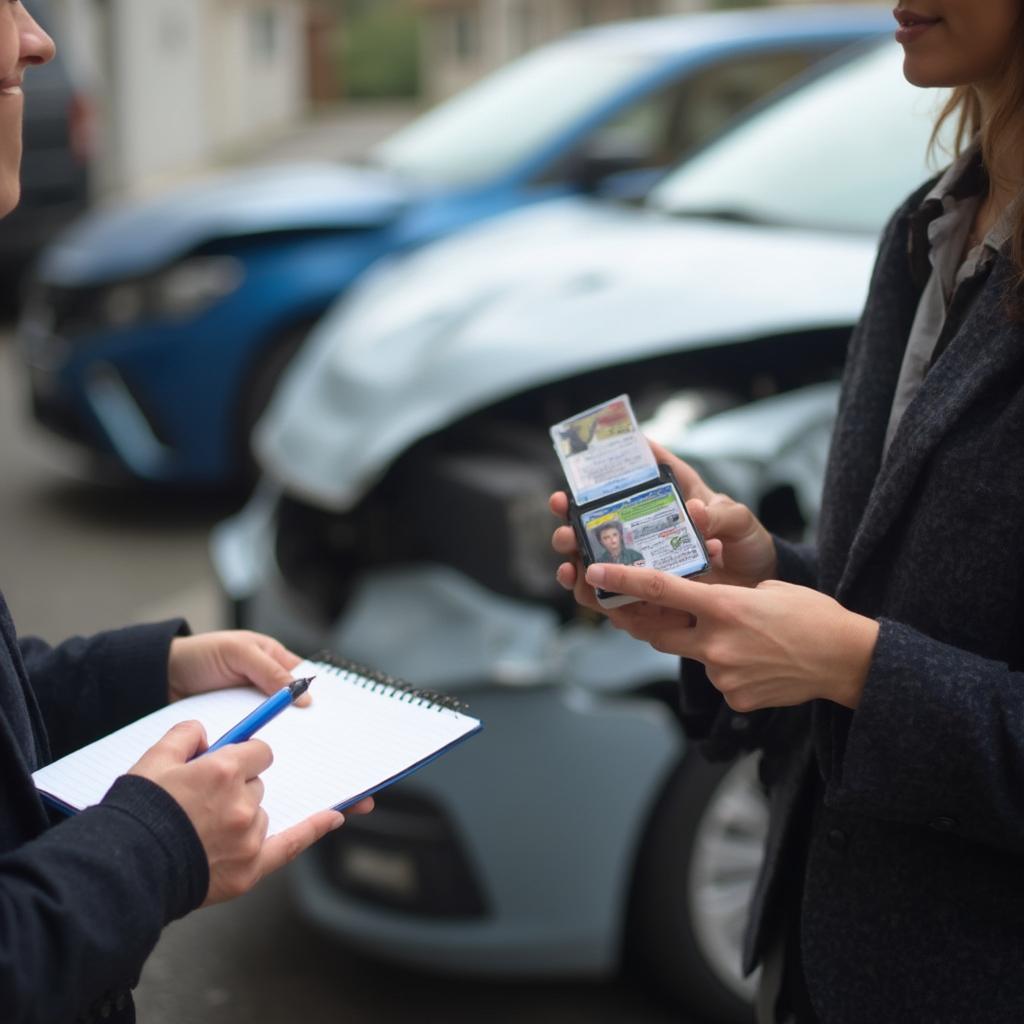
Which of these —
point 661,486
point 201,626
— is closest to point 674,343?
→ point 661,486

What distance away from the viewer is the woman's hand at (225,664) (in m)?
1.42

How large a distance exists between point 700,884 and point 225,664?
1.29 meters

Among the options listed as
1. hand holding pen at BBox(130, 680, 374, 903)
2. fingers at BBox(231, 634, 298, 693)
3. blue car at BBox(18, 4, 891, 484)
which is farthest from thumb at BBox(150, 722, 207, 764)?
blue car at BBox(18, 4, 891, 484)

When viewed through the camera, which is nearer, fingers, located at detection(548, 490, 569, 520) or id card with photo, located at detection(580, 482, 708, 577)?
id card with photo, located at detection(580, 482, 708, 577)

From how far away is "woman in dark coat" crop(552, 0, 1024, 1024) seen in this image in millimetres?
1198

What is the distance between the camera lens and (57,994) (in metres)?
1.01

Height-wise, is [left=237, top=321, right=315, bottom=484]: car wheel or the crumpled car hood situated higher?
the crumpled car hood

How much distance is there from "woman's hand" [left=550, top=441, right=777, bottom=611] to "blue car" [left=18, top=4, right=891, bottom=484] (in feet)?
11.0

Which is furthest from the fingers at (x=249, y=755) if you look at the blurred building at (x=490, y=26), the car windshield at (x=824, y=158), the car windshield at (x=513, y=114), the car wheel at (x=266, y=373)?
the blurred building at (x=490, y=26)

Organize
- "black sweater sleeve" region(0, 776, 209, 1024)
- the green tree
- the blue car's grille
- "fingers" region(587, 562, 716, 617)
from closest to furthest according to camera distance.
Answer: "black sweater sleeve" region(0, 776, 209, 1024) → "fingers" region(587, 562, 716, 617) → the blue car's grille → the green tree

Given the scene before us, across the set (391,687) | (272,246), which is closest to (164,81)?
(272,246)

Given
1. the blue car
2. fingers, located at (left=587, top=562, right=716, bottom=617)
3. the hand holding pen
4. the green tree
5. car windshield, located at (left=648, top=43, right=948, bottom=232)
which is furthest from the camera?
the green tree

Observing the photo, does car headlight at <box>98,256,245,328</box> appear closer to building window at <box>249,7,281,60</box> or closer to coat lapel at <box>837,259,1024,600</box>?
coat lapel at <box>837,259,1024,600</box>

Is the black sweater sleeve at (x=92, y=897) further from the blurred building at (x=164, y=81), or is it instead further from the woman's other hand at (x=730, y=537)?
the blurred building at (x=164, y=81)
